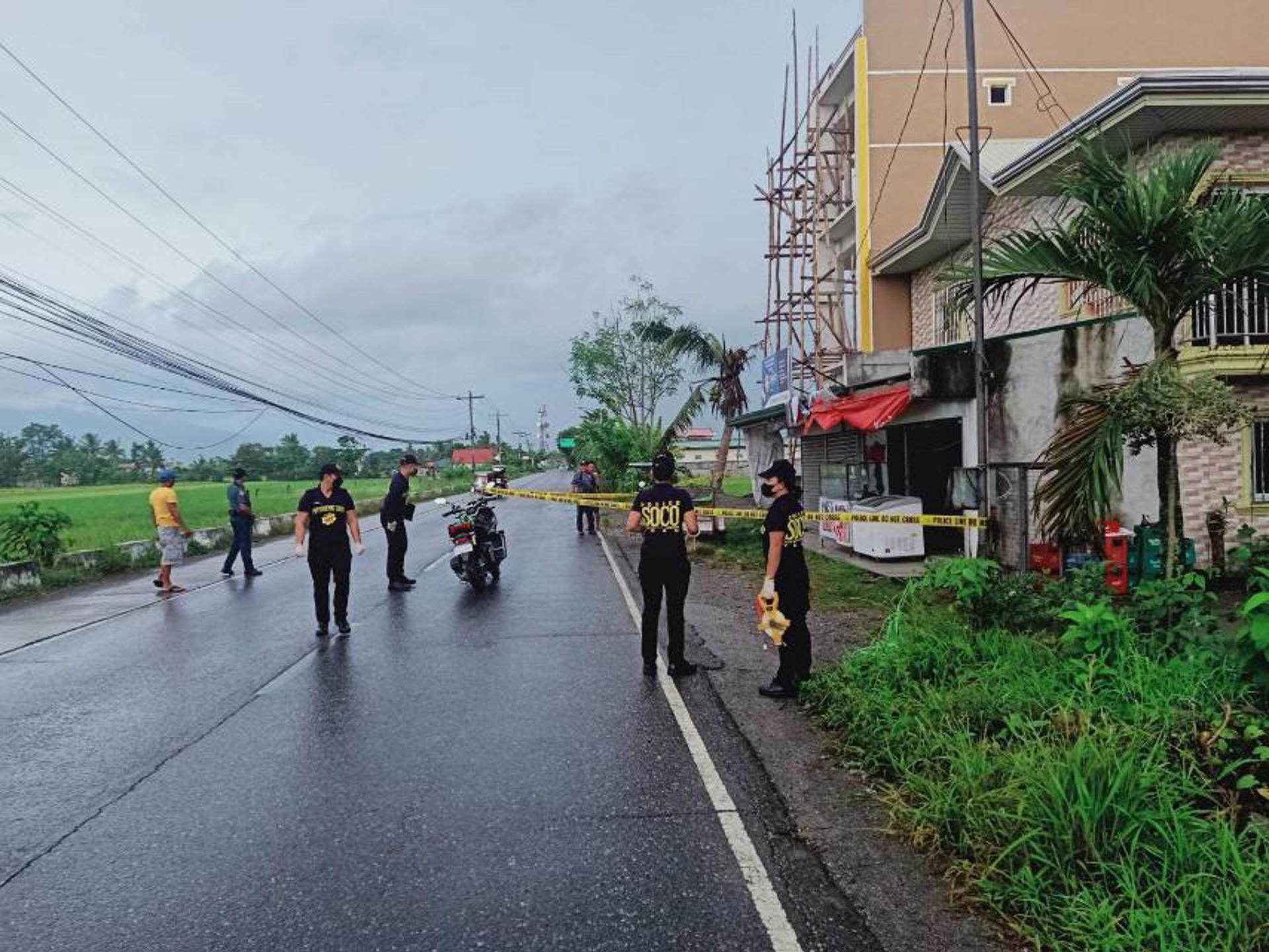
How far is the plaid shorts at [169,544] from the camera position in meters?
13.3

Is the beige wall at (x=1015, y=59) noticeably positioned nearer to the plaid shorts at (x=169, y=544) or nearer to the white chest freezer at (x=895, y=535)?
the white chest freezer at (x=895, y=535)

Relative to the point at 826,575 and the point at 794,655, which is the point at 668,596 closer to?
the point at 794,655

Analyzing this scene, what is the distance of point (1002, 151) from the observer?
17.5m

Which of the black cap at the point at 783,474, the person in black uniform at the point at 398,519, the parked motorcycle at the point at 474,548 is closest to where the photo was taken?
the black cap at the point at 783,474

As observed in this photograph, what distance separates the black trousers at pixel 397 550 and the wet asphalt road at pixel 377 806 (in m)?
4.01

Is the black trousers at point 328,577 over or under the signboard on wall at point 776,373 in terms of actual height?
under

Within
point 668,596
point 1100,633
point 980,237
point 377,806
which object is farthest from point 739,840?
point 980,237

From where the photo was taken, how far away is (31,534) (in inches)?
598

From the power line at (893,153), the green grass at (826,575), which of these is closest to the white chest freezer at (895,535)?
the green grass at (826,575)

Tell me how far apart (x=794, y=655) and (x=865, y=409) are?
25.7 feet

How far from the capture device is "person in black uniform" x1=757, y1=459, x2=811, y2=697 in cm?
624

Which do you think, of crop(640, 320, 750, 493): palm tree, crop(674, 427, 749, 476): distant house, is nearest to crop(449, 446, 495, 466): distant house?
crop(674, 427, 749, 476): distant house

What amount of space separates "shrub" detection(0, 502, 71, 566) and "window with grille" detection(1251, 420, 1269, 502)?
18298 mm

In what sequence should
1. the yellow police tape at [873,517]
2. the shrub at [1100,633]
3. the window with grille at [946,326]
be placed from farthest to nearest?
the window with grille at [946,326] → the yellow police tape at [873,517] → the shrub at [1100,633]
